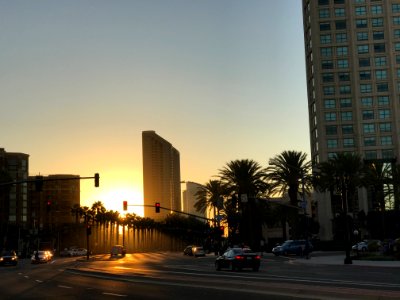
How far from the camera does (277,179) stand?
7506 centimetres

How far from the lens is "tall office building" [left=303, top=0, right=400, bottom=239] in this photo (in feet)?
409

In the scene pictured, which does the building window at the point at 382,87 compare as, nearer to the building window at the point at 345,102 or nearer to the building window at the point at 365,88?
the building window at the point at 365,88

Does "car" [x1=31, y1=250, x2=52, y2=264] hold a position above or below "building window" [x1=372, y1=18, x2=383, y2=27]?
below

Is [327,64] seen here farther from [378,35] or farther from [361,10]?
[361,10]

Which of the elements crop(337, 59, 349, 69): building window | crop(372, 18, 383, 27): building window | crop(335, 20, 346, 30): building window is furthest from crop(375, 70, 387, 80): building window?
crop(335, 20, 346, 30): building window

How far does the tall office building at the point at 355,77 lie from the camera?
409 feet

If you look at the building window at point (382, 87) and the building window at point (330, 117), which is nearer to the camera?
the building window at point (382, 87)

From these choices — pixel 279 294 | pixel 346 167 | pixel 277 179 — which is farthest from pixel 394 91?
pixel 279 294

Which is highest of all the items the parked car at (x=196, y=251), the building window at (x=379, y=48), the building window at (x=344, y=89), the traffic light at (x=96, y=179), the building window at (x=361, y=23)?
the building window at (x=361, y=23)

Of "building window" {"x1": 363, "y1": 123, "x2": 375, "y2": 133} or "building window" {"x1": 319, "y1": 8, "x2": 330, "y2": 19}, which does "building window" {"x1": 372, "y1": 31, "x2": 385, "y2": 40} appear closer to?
"building window" {"x1": 319, "y1": 8, "x2": 330, "y2": 19}

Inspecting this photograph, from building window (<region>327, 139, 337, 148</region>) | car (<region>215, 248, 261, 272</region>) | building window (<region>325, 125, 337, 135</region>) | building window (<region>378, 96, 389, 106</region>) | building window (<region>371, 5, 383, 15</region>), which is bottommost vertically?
car (<region>215, 248, 261, 272</region>)

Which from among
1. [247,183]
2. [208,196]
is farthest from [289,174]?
[208,196]

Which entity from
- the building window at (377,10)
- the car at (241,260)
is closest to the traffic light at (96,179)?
the car at (241,260)

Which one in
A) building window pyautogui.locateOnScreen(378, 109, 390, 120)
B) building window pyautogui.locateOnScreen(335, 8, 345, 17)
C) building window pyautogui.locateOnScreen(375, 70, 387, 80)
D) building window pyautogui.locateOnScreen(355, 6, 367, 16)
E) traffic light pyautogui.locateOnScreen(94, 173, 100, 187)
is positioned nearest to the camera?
traffic light pyautogui.locateOnScreen(94, 173, 100, 187)
